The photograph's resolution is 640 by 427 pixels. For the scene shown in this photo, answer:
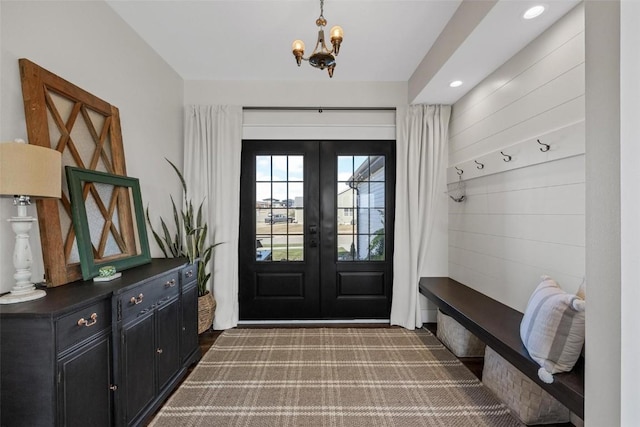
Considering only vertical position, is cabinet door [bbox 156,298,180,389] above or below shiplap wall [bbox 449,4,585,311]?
below

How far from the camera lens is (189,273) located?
8.05ft

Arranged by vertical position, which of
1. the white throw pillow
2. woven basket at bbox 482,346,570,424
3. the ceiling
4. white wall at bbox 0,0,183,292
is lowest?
woven basket at bbox 482,346,570,424

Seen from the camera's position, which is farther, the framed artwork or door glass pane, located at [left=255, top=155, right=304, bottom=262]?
door glass pane, located at [left=255, top=155, right=304, bottom=262]

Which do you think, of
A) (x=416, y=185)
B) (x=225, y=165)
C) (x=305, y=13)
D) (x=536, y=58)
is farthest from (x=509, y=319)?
(x=225, y=165)

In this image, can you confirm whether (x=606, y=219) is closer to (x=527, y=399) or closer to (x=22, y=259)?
(x=527, y=399)

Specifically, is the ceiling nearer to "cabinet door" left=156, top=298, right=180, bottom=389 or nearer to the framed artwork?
the framed artwork

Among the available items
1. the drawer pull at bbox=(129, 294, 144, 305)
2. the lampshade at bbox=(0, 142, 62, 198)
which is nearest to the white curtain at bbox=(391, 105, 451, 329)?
the drawer pull at bbox=(129, 294, 144, 305)

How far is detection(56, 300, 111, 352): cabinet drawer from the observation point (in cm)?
128

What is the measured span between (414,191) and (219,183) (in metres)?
2.21

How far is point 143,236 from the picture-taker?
90.4 inches

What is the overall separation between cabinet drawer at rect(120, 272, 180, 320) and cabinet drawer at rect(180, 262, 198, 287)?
0.11m

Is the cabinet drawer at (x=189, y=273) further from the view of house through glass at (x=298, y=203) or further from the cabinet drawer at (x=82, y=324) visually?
the view of house through glass at (x=298, y=203)

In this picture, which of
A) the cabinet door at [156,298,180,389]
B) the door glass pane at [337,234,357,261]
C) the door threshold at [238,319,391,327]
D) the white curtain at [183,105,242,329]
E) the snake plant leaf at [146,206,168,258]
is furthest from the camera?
the door glass pane at [337,234,357,261]

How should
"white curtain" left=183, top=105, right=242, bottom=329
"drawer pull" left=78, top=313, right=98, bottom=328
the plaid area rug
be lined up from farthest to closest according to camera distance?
"white curtain" left=183, top=105, right=242, bottom=329
the plaid area rug
"drawer pull" left=78, top=313, right=98, bottom=328
